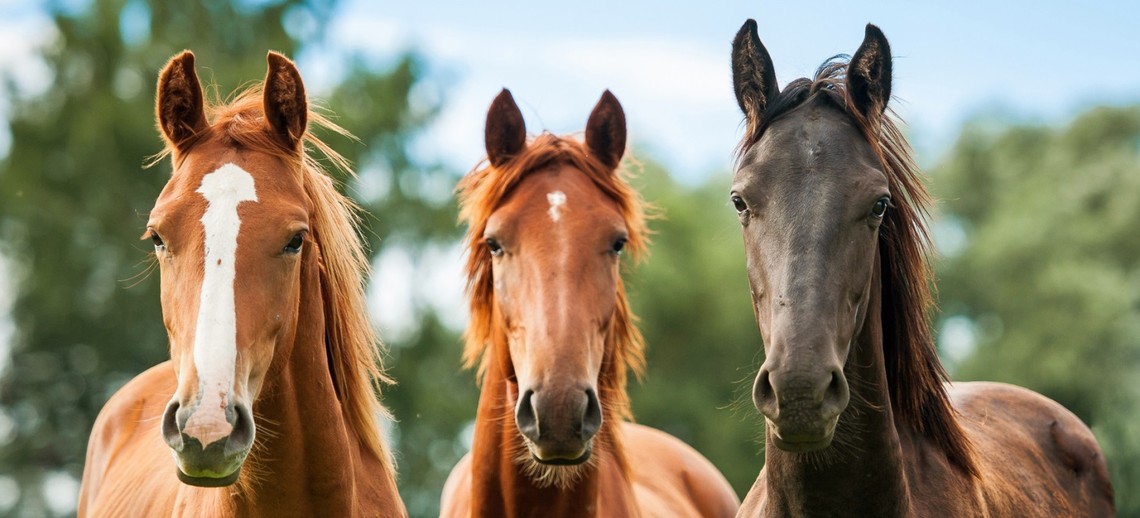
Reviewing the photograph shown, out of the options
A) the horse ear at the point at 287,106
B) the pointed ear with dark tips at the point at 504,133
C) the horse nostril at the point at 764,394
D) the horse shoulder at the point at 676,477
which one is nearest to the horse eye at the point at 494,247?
the pointed ear with dark tips at the point at 504,133

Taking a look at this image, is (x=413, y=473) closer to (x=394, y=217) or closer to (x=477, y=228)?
(x=394, y=217)

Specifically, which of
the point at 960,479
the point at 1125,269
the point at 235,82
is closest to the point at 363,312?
the point at 960,479

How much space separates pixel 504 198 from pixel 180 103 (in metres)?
1.45

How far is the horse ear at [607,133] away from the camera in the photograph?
5.23 metres

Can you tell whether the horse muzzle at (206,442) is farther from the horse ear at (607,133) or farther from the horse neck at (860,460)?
the horse ear at (607,133)

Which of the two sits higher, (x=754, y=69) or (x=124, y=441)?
(x=754, y=69)

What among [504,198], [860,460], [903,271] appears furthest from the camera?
[504,198]

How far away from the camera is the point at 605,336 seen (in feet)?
15.7

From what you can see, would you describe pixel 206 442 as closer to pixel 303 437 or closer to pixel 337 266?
pixel 303 437

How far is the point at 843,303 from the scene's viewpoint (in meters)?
3.57

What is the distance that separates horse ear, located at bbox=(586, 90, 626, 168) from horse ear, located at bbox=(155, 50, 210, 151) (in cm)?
181

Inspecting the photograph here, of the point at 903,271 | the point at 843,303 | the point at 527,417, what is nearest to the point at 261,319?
the point at 527,417

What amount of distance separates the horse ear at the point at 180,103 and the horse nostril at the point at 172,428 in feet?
3.91

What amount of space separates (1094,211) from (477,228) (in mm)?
27768
